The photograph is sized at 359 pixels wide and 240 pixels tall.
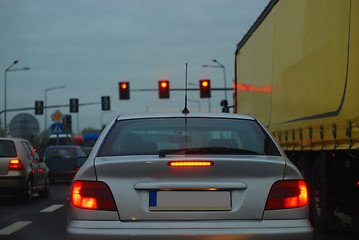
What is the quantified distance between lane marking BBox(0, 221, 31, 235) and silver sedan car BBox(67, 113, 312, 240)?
5150 mm

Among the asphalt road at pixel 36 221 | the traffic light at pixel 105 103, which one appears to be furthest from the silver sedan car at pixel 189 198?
the traffic light at pixel 105 103

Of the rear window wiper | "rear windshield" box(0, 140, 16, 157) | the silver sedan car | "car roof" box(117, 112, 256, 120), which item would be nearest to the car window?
"rear windshield" box(0, 140, 16, 157)

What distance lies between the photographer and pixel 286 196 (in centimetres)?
499

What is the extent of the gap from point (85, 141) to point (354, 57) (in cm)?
5082

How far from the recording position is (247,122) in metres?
6.15

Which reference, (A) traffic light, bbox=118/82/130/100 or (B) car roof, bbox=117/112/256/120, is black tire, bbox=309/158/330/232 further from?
(A) traffic light, bbox=118/82/130/100

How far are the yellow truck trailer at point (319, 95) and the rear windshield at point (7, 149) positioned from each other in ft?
18.5

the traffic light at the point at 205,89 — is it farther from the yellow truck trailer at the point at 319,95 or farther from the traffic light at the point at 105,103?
the yellow truck trailer at the point at 319,95

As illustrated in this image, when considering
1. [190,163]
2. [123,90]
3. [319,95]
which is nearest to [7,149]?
[319,95]

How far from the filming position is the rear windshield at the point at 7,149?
15.6 meters

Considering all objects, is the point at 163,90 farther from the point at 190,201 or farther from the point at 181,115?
the point at 190,201

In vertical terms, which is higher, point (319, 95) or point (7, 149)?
point (319, 95)

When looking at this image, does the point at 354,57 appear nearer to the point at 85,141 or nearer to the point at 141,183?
the point at 141,183

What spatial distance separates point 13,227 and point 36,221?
0.96 meters
